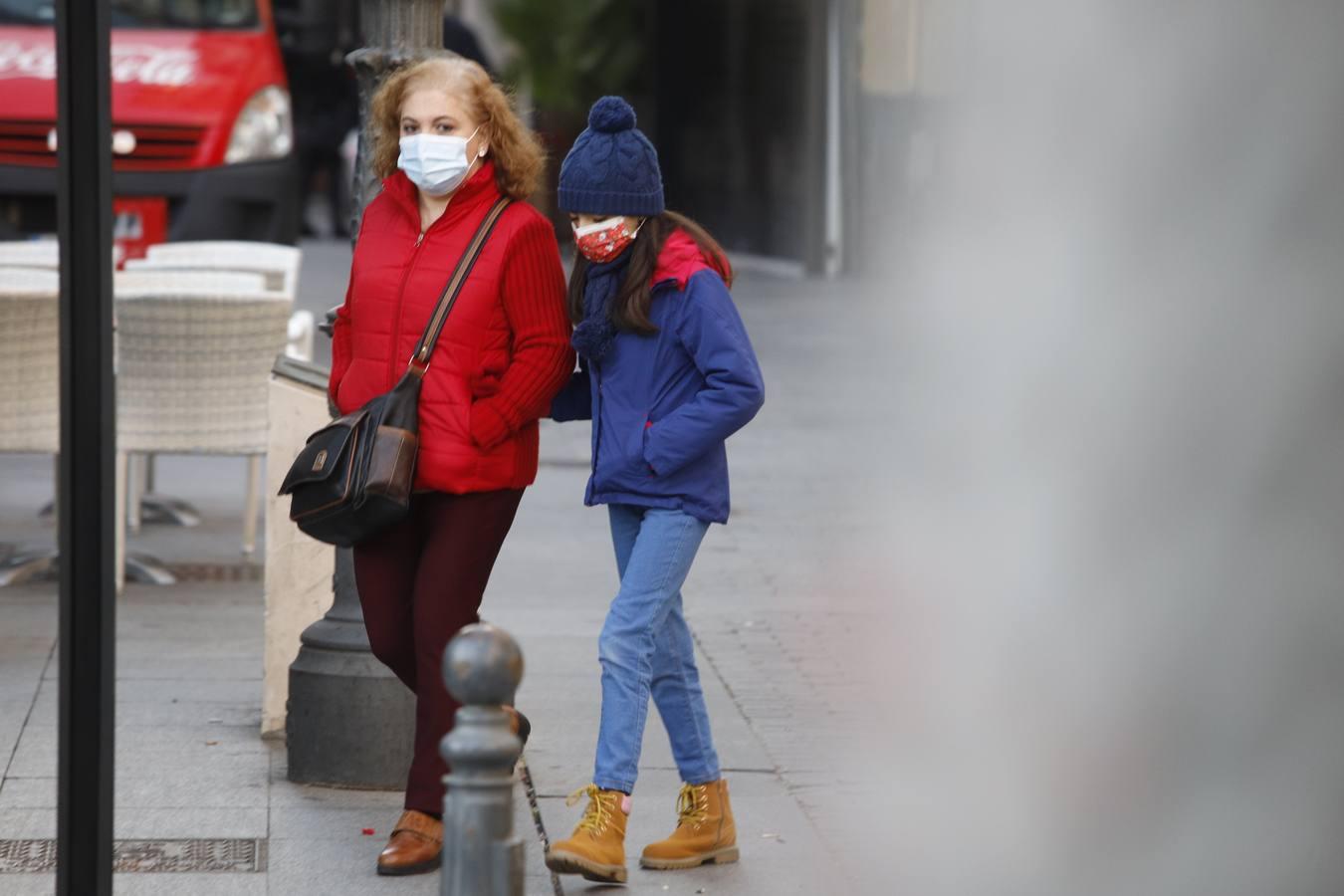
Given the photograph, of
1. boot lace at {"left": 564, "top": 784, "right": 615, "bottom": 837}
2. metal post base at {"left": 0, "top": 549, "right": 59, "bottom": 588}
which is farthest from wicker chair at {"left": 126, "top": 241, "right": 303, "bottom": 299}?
boot lace at {"left": 564, "top": 784, "right": 615, "bottom": 837}

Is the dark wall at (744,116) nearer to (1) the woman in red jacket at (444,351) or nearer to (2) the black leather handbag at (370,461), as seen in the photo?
(1) the woman in red jacket at (444,351)

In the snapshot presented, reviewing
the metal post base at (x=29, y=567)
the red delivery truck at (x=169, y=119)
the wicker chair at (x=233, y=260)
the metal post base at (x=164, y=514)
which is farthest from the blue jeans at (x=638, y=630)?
the red delivery truck at (x=169, y=119)

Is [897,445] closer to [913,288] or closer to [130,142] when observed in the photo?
[913,288]

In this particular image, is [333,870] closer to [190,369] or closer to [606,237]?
[606,237]

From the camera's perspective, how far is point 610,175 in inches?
149

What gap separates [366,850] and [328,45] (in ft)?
28.7

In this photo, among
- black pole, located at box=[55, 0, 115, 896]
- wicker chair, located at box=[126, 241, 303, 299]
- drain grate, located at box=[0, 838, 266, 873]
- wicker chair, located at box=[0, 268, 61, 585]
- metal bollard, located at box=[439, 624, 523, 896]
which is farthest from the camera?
wicker chair, located at box=[126, 241, 303, 299]

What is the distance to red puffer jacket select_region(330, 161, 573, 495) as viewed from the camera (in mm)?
3965

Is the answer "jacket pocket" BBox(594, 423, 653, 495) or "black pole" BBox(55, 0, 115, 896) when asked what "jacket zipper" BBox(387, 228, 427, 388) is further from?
"black pole" BBox(55, 0, 115, 896)

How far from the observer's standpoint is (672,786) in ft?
15.8

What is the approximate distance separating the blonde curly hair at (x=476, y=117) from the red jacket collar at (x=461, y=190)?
4 centimetres

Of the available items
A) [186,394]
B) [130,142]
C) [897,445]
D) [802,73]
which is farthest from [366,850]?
[802,73]

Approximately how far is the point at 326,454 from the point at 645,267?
76cm

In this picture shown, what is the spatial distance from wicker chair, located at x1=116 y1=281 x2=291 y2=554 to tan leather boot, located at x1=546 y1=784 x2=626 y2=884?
11.4 feet
